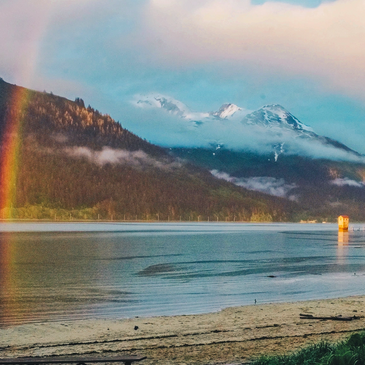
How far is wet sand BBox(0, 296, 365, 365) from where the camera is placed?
1867 centimetres

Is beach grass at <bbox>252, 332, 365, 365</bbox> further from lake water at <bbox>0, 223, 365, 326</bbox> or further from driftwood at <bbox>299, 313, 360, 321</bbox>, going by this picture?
lake water at <bbox>0, 223, 365, 326</bbox>

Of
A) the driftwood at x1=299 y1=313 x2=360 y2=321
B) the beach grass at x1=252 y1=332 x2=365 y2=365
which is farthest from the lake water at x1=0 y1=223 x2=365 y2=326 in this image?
the beach grass at x1=252 y1=332 x2=365 y2=365

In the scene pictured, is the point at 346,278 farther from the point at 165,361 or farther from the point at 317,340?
the point at 165,361

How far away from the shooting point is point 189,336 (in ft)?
71.6

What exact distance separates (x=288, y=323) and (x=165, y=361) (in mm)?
8519

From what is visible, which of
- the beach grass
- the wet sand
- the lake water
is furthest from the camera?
the lake water

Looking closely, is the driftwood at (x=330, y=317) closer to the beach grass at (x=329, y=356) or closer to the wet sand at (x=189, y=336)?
the wet sand at (x=189, y=336)

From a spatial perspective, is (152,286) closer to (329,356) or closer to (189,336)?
(189,336)

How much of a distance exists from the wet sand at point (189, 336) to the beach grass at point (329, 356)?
A: 2.13 meters

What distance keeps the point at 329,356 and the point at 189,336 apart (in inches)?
336

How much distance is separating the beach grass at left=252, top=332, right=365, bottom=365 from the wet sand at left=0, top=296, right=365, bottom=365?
83.9 inches

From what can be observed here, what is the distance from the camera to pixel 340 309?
28.8m

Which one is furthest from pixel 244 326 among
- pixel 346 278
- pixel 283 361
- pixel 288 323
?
pixel 346 278

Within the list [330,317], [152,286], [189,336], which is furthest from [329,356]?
[152,286]
